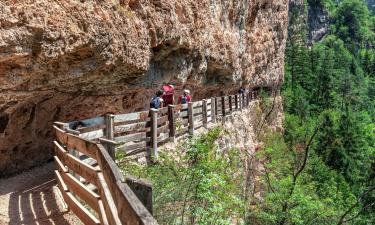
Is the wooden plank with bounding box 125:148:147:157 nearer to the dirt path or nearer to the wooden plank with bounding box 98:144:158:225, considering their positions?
the dirt path

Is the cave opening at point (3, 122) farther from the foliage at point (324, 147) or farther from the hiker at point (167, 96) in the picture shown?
the foliage at point (324, 147)

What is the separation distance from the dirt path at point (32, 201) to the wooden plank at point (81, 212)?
0.23m

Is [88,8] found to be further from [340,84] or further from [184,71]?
[340,84]

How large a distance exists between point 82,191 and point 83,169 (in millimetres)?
284

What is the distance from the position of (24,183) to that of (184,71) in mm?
8007

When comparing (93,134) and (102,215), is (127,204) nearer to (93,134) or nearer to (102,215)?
(102,215)

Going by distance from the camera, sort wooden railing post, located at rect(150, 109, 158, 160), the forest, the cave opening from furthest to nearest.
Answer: wooden railing post, located at rect(150, 109, 158, 160)
the cave opening
the forest

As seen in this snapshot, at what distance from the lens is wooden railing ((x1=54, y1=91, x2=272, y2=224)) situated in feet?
10.2

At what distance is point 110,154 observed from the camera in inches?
199

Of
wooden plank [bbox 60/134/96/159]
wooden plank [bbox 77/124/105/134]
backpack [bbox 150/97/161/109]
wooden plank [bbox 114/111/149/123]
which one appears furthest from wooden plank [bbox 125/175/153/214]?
backpack [bbox 150/97/161/109]

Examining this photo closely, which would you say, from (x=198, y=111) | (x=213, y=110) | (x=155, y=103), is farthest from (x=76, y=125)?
(x=213, y=110)

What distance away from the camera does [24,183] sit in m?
8.77

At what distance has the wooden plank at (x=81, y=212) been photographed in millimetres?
4876

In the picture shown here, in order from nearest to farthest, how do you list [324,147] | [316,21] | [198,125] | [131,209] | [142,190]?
[131,209] < [142,190] < [198,125] < [324,147] < [316,21]
